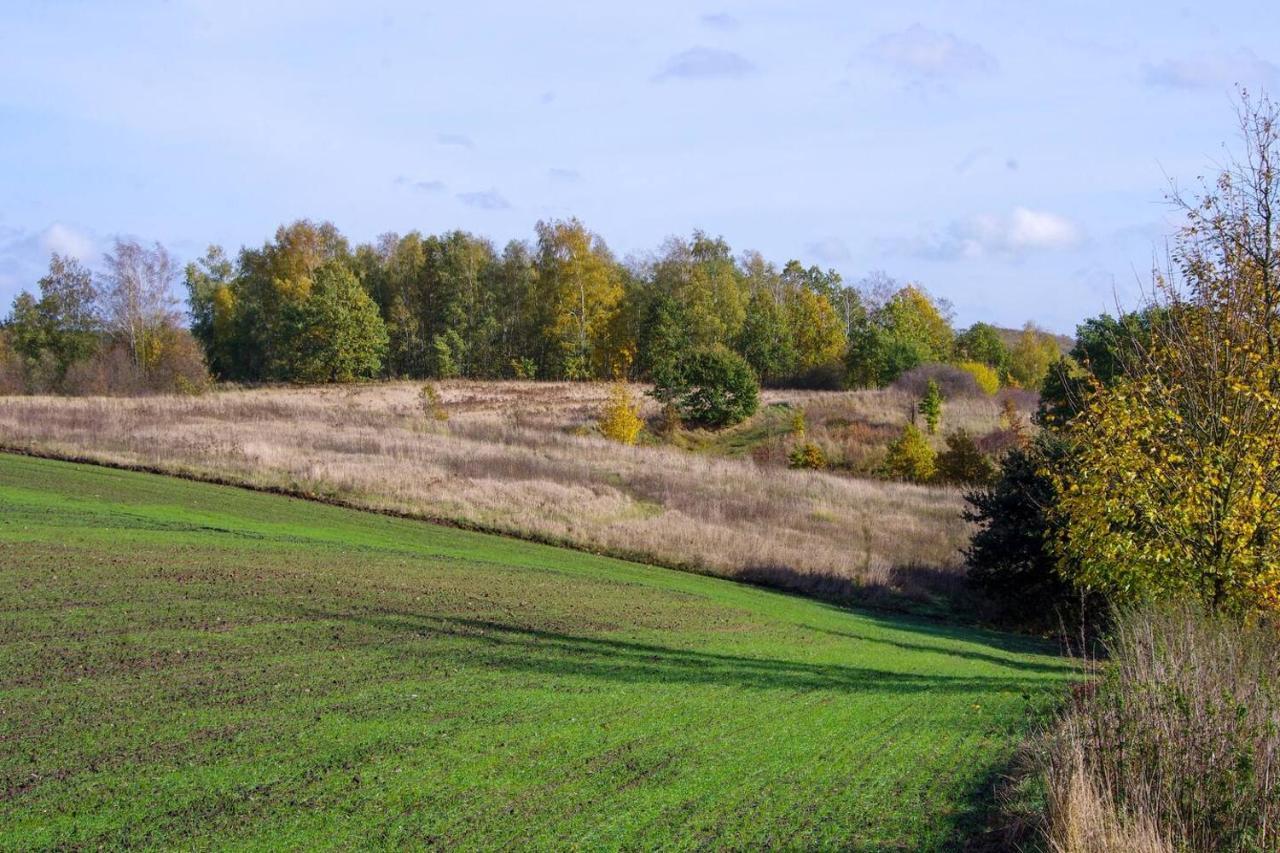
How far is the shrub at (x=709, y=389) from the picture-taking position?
7294 cm

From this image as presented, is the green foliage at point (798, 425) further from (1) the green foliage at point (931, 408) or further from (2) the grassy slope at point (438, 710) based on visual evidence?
(2) the grassy slope at point (438, 710)

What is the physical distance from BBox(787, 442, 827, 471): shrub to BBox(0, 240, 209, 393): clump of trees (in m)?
42.8

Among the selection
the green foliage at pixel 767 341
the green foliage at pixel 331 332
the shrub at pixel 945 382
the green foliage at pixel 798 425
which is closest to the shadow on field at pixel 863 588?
the green foliage at pixel 798 425

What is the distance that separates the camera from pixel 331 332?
8462 cm

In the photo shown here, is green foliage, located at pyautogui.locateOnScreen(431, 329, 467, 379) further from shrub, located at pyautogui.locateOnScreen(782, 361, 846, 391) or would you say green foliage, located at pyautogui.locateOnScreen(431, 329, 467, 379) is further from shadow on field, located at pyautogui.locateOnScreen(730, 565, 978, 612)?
shadow on field, located at pyautogui.locateOnScreen(730, 565, 978, 612)

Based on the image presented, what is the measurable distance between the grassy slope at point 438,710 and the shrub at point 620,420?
41491mm

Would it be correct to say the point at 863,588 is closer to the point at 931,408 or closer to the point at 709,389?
the point at 931,408

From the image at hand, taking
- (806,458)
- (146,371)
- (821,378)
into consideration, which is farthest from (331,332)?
(821,378)

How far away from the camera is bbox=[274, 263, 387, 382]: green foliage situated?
84.2m

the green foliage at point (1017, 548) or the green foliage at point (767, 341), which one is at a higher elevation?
the green foliage at point (767, 341)

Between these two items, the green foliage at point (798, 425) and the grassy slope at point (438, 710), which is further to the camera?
the green foliage at point (798, 425)

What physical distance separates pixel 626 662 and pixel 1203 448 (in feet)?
29.1

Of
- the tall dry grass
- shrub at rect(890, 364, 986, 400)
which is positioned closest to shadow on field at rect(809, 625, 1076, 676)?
the tall dry grass

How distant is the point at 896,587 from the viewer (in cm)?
3106
